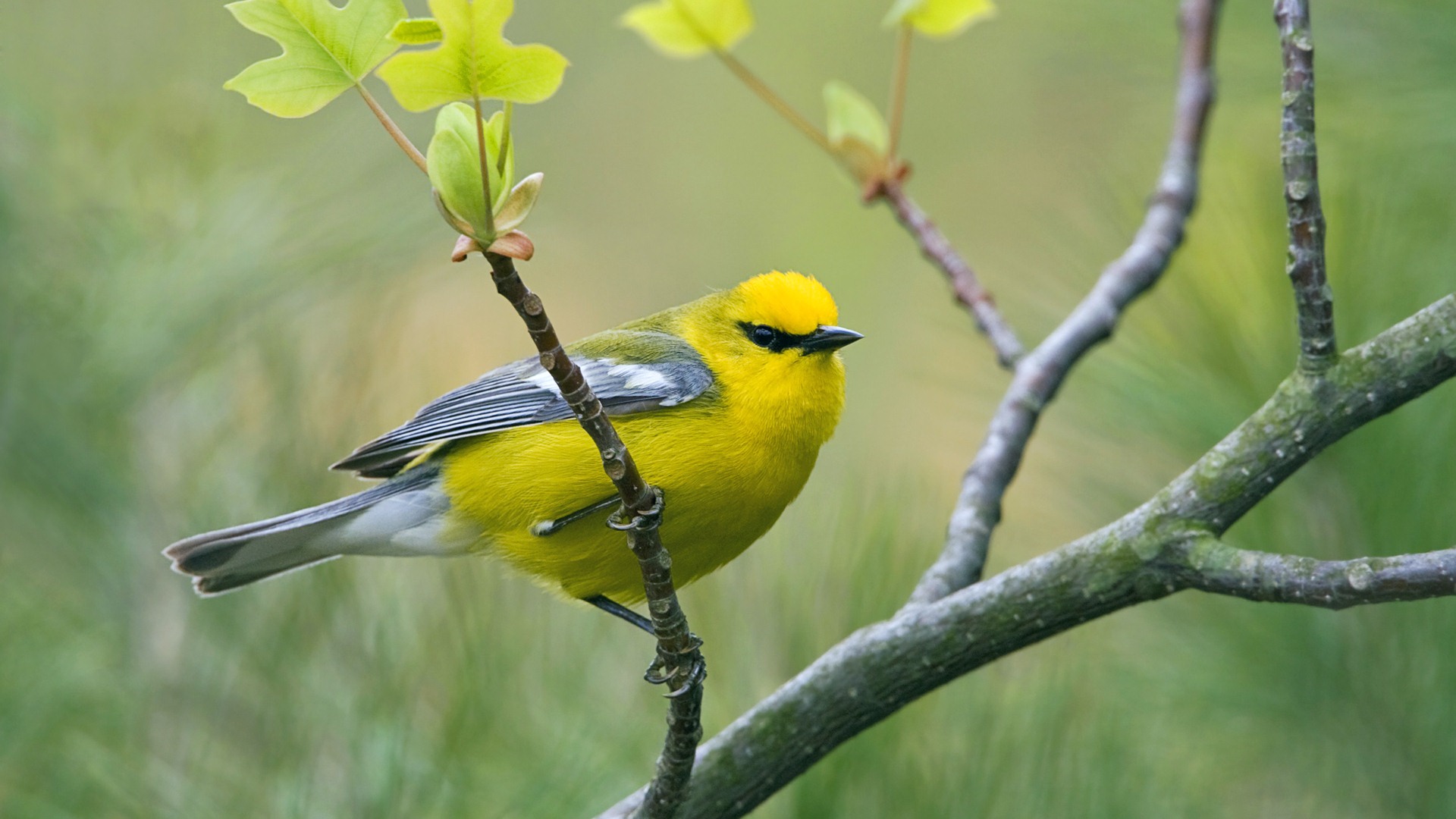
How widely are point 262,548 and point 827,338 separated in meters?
1.10

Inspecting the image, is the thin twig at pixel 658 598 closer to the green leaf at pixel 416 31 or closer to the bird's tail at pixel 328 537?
the green leaf at pixel 416 31

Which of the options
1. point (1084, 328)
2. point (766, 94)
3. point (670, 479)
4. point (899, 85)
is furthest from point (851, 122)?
point (670, 479)

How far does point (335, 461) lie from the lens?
2066 millimetres

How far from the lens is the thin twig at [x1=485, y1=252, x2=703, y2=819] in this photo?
121cm

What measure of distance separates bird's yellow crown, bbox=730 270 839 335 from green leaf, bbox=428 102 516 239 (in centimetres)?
150

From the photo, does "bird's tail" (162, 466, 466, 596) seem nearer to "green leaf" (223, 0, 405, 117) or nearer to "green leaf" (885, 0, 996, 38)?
"green leaf" (223, 0, 405, 117)

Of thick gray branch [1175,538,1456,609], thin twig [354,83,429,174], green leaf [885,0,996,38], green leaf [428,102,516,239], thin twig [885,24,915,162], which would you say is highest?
thin twig [885,24,915,162]

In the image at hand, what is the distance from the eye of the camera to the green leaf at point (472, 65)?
0.97m

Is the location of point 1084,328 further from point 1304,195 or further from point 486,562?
point 486,562

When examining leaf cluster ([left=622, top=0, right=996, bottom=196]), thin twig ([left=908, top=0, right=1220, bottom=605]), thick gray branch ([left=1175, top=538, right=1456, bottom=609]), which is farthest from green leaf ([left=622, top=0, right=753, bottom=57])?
thick gray branch ([left=1175, top=538, right=1456, bottom=609])

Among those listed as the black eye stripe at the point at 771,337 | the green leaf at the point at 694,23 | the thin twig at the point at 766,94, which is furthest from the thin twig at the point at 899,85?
the black eye stripe at the point at 771,337

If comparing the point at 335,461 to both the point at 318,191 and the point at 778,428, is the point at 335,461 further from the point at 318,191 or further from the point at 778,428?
the point at 778,428

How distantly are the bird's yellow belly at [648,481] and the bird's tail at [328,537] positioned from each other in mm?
130

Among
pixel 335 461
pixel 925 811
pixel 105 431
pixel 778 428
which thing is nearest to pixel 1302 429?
pixel 925 811
